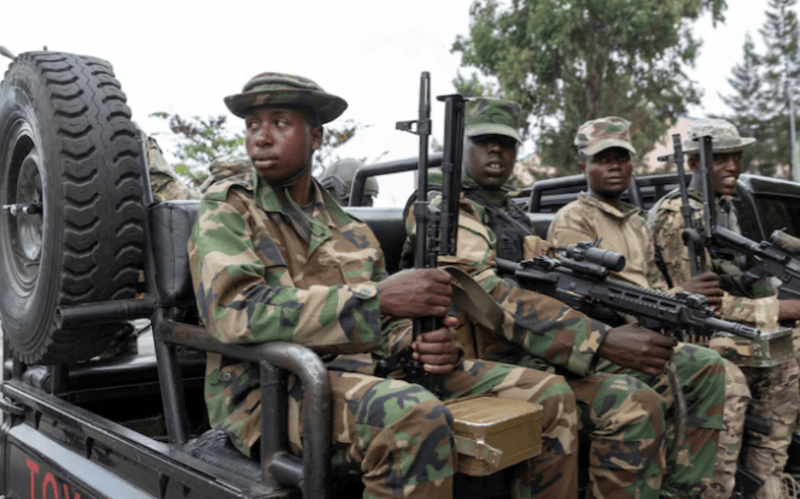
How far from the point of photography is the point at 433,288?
6.90ft

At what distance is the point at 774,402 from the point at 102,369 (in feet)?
9.91

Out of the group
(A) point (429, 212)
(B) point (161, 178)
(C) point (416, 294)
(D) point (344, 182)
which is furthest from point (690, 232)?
(D) point (344, 182)

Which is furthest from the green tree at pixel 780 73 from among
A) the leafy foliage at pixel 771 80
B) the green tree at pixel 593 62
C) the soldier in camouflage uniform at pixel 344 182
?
the soldier in camouflage uniform at pixel 344 182

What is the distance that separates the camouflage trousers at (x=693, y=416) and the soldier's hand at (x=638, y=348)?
276 millimetres

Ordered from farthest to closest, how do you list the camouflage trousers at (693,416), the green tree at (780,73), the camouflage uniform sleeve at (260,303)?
the green tree at (780,73)
the camouflage trousers at (693,416)
the camouflage uniform sleeve at (260,303)

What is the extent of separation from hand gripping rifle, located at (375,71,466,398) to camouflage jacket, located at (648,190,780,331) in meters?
1.90

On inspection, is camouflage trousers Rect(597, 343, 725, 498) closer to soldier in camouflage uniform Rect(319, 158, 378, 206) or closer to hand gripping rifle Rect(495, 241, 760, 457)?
hand gripping rifle Rect(495, 241, 760, 457)

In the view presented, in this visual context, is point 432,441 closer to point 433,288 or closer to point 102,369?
point 433,288

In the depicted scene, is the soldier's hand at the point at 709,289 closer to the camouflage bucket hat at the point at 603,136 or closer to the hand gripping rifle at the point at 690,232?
the hand gripping rifle at the point at 690,232

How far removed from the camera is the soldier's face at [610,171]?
3.45 metres

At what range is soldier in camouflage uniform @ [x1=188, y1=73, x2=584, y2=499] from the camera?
5.94 feet

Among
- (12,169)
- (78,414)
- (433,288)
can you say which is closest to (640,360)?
(433,288)

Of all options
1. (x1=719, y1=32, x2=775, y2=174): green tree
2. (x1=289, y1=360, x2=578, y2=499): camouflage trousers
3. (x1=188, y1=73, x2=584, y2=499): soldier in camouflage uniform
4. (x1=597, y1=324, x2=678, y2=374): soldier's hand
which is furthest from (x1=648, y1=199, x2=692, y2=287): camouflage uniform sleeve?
(x1=719, y1=32, x2=775, y2=174): green tree

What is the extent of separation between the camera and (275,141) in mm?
2398
